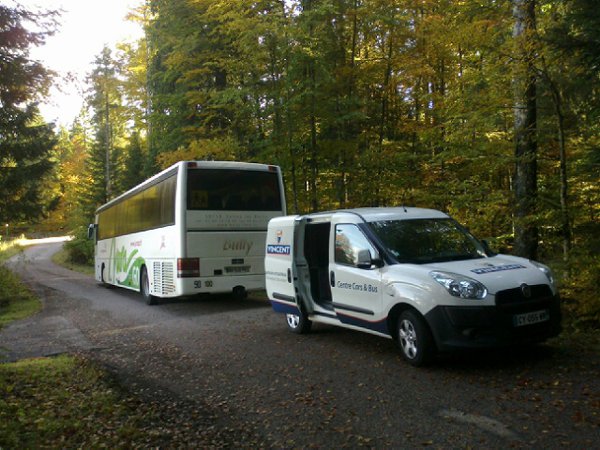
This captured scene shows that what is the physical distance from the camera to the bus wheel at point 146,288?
15.5 meters

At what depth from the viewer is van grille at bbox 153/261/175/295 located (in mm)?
13625

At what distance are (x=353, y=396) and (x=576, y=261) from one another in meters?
4.70

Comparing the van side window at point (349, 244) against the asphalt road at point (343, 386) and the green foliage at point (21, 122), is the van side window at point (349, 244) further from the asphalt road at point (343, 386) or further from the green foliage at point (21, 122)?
the green foliage at point (21, 122)

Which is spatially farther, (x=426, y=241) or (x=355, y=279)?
(x=355, y=279)

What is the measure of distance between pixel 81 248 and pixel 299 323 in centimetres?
3471

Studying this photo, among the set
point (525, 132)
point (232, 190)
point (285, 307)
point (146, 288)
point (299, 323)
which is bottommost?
point (299, 323)

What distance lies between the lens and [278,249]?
9.40 m

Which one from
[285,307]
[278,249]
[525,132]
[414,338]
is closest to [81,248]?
[278,249]

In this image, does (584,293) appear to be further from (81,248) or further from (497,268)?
(81,248)

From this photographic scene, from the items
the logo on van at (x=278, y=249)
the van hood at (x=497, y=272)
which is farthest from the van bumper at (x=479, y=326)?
the logo on van at (x=278, y=249)

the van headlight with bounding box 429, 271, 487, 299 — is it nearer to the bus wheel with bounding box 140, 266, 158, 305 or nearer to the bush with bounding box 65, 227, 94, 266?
the bus wheel with bounding box 140, 266, 158, 305

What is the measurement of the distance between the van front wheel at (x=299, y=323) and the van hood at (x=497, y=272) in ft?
9.75

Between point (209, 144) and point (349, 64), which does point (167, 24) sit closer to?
point (209, 144)

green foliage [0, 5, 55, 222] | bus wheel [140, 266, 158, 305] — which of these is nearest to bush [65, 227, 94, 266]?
green foliage [0, 5, 55, 222]
